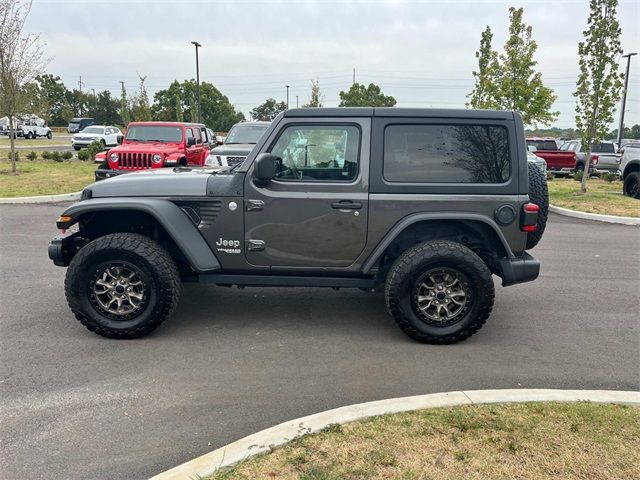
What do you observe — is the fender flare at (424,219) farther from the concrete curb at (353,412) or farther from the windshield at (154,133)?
the windshield at (154,133)

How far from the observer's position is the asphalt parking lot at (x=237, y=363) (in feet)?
10.4

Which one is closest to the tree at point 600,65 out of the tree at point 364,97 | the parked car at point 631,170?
the parked car at point 631,170

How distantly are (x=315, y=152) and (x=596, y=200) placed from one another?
38.4ft

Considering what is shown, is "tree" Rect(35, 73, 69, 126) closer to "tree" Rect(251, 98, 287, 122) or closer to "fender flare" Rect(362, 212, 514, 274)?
"tree" Rect(251, 98, 287, 122)

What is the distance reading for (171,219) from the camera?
4.55 m

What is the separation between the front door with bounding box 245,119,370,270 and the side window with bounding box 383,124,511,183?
0.34m

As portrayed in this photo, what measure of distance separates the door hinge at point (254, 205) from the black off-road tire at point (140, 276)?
2.71 ft

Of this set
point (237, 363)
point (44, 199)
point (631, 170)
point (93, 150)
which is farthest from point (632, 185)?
point (93, 150)

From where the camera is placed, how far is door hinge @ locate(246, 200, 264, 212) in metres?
4.59

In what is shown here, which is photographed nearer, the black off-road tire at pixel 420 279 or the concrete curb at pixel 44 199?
the black off-road tire at pixel 420 279

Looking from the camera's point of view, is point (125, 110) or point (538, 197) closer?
point (538, 197)

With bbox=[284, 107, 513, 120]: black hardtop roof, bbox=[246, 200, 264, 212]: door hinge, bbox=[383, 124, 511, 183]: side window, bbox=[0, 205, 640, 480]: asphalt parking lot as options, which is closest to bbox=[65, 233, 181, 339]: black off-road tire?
bbox=[0, 205, 640, 480]: asphalt parking lot

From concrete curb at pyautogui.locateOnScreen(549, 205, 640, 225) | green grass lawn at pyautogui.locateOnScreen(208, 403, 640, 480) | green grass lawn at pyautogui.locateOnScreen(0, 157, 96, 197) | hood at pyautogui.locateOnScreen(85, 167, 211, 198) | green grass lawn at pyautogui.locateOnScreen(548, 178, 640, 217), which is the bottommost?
green grass lawn at pyautogui.locateOnScreen(208, 403, 640, 480)

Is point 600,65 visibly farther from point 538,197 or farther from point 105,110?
point 105,110
